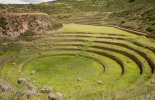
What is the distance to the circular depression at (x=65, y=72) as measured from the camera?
2468 centimetres

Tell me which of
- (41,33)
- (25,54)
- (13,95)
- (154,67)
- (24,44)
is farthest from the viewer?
(41,33)

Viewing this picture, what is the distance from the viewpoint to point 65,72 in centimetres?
2938

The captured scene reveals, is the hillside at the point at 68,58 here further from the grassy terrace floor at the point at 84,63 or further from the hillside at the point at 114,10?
the hillside at the point at 114,10

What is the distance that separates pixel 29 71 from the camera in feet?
98.0

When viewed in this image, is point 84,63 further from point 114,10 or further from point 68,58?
point 114,10

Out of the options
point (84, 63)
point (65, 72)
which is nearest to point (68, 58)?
point (84, 63)

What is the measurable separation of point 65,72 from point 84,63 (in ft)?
12.2

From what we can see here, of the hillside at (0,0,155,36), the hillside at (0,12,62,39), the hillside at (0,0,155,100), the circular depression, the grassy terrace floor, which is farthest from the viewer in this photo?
the hillside at (0,0,155,36)

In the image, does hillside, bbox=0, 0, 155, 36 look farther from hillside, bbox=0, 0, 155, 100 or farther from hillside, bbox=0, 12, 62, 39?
hillside, bbox=0, 0, 155, 100

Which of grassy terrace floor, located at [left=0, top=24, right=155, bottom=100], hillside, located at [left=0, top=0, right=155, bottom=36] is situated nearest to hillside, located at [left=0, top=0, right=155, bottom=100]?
grassy terrace floor, located at [left=0, top=24, right=155, bottom=100]

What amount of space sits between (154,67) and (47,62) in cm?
1452

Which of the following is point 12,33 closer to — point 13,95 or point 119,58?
point 119,58

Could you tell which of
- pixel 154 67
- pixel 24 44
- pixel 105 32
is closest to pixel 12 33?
pixel 24 44

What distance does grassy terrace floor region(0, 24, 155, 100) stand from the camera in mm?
24547
